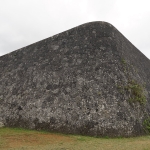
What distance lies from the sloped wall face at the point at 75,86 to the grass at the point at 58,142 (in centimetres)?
88

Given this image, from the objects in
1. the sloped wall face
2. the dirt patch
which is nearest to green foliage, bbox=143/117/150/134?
the sloped wall face

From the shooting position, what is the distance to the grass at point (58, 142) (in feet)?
30.5

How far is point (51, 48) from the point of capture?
18031 millimetres

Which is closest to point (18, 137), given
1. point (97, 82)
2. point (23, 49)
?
point (97, 82)

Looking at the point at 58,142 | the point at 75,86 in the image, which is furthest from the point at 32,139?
the point at 75,86

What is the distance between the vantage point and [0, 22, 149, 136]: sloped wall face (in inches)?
509

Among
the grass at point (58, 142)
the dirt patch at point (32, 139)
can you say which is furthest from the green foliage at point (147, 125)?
the dirt patch at point (32, 139)

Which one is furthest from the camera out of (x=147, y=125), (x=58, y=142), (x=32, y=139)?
(x=147, y=125)

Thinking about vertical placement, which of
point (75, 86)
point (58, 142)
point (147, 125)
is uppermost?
point (75, 86)

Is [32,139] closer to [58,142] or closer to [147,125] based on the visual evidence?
[58,142]

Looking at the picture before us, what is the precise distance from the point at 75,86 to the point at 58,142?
15.3 ft

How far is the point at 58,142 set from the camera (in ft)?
34.8

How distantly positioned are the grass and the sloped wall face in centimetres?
88

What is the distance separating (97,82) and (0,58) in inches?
460
